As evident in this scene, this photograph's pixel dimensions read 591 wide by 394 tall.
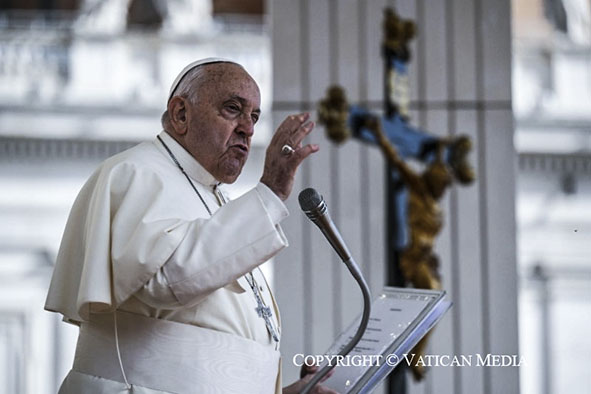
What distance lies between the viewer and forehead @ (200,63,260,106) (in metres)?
2.13

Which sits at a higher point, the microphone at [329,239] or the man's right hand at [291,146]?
the man's right hand at [291,146]

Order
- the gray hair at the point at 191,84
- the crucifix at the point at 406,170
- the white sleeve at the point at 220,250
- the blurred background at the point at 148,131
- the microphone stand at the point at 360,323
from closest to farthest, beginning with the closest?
the white sleeve at the point at 220,250 → the microphone stand at the point at 360,323 → the gray hair at the point at 191,84 → the crucifix at the point at 406,170 → the blurred background at the point at 148,131

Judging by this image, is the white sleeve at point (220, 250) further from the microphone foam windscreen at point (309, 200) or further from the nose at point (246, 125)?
the nose at point (246, 125)

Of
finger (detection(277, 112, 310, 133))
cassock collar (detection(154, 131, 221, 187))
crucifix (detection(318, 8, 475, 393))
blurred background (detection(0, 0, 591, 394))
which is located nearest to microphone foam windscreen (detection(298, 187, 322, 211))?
finger (detection(277, 112, 310, 133))

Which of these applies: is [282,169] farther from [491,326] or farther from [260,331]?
[491,326]

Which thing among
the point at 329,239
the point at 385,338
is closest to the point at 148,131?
the point at 385,338

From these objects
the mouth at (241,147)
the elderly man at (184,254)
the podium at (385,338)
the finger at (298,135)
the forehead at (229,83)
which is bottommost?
the podium at (385,338)

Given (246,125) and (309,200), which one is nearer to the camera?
(309,200)

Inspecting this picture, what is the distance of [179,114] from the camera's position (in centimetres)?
221

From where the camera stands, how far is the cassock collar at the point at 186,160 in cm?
223

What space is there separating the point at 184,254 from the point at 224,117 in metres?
0.34

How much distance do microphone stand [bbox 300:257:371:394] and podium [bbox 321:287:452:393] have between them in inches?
1.1

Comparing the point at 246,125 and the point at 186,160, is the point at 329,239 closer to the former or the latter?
the point at 246,125

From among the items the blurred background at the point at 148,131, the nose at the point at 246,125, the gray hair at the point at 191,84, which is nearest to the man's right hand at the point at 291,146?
the nose at the point at 246,125
